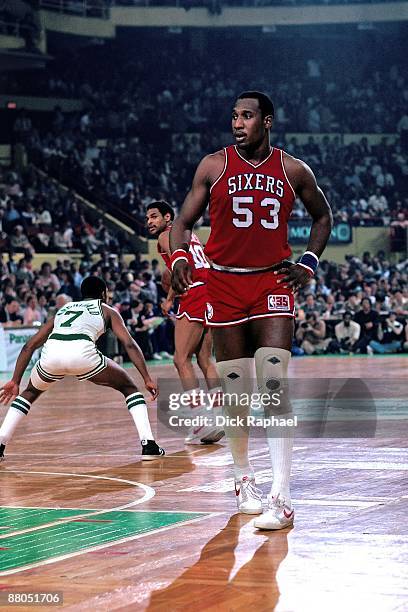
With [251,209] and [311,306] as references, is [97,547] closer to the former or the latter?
[251,209]

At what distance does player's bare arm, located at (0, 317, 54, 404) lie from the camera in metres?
9.06

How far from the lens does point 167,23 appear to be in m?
41.3

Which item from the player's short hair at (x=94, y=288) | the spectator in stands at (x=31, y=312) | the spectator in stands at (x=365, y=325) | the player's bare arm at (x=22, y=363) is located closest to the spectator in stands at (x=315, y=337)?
the spectator in stands at (x=365, y=325)

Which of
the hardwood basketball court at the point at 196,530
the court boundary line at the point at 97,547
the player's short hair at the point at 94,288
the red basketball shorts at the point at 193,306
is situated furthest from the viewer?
the red basketball shorts at the point at 193,306

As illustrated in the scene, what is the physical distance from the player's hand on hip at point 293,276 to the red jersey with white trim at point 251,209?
0.13m

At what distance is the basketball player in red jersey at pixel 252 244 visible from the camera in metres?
6.75

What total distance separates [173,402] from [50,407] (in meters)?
1.64

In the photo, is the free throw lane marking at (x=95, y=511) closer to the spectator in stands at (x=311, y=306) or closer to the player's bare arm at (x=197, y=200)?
the player's bare arm at (x=197, y=200)

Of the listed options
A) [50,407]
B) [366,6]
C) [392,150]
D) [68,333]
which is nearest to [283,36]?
[366,6]

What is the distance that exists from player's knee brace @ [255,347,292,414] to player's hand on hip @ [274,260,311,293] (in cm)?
38

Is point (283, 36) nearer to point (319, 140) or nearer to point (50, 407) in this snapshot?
point (319, 140)

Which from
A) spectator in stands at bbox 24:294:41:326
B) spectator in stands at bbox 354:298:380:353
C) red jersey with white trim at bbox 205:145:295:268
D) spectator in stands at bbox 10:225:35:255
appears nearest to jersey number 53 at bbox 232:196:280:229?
red jersey with white trim at bbox 205:145:295:268

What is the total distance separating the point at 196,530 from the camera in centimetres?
635

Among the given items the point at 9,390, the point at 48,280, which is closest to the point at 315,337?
the point at 48,280
